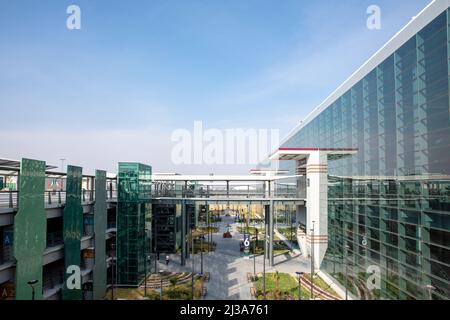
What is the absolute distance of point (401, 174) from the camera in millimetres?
11578

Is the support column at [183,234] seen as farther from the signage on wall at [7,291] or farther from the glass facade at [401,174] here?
the signage on wall at [7,291]

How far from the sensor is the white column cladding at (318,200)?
72.2 ft

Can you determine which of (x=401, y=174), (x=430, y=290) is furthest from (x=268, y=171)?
(x=430, y=290)

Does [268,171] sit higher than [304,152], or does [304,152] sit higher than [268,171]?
[304,152]

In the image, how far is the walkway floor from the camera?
17.3 metres

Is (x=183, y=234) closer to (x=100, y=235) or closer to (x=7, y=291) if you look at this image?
(x=100, y=235)

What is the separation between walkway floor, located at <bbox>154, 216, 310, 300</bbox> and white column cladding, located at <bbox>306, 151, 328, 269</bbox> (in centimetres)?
201

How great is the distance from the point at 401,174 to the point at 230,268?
14858 mm

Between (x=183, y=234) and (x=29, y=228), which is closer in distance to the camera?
(x=29, y=228)

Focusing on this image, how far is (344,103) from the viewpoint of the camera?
59.5ft

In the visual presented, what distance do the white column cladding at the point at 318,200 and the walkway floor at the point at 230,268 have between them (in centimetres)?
201

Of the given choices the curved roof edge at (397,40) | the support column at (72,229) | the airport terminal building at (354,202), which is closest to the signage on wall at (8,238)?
the airport terminal building at (354,202)

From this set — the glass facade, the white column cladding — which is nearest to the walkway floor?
the white column cladding
